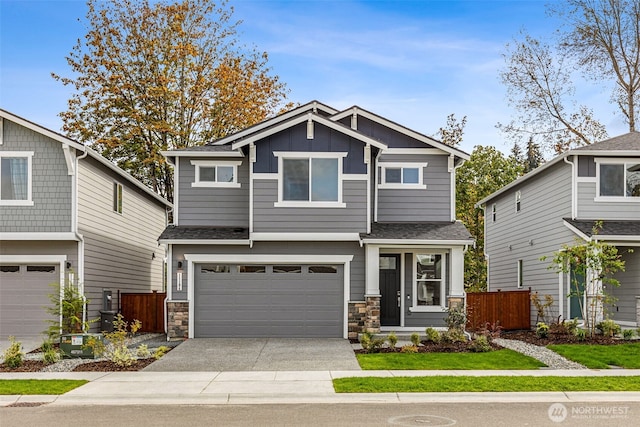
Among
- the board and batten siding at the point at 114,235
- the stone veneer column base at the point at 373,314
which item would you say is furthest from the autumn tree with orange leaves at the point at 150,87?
the stone veneer column base at the point at 373,314

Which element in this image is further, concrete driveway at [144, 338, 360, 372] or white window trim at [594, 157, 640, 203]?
white window trim at [594, 157, 640, 203]

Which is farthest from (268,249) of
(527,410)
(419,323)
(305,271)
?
(527,410)

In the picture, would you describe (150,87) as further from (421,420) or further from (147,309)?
(421,420)

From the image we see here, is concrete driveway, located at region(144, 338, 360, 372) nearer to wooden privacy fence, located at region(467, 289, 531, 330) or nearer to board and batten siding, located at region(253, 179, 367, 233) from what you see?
board and batten siding, located at region(253, 179, 367, 233)

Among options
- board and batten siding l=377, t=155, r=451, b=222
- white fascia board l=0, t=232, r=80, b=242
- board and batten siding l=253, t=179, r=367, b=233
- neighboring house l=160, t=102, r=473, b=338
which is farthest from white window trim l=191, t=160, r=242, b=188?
board and batten siding l=377, t=155, r=451, b=222

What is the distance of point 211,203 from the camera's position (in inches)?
837

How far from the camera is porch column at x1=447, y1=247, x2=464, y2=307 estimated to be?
1966 cm

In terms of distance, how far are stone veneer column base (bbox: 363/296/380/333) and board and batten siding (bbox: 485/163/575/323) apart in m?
6.21

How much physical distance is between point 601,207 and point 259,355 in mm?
11467

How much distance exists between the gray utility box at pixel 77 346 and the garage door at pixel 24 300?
367cm

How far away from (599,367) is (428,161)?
893 cm

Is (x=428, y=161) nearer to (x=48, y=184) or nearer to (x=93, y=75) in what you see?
(x=48, y=184)

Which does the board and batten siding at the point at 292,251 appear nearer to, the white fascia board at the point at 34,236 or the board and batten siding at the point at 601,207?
the white fascia board at the point at 34,236

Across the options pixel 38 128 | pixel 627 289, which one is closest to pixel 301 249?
pixel 38 128
